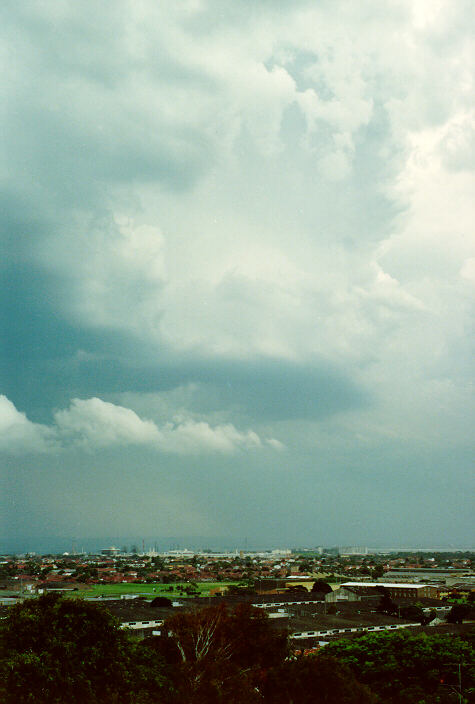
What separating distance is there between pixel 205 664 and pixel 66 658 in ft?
24.3

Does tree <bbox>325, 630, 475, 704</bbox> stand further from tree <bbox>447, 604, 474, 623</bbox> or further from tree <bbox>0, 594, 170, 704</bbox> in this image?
tree <bbox>447, 604, 474, 623</bbox>

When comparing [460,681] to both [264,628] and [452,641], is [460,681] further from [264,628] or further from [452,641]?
[264,628]

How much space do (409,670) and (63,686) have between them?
18.5 meters

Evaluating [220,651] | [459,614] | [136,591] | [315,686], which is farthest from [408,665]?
[136,591]

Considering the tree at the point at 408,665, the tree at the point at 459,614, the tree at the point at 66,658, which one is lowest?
the tree at the point at 459,614

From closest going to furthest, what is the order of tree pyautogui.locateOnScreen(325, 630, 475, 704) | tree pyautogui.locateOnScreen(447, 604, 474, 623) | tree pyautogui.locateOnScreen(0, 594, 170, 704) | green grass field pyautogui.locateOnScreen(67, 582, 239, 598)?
tree pyautogui.locateOnScreen(0, 594, 170, 704)
tree pyautogui.locateOnScreen(325, 630, 475, 704)
tree pyautogui.locateOnScreen(447, 604, 474, 623)
green grass field pyautogui.locateOnScreen(67, 582, 239, 598)

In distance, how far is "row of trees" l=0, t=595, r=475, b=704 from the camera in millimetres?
17750

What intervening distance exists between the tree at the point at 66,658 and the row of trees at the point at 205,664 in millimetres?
28

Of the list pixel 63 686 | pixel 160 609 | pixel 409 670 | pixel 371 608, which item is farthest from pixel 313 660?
pixel 371 608

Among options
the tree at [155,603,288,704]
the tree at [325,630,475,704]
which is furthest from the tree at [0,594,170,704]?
the tree at [325,630,475,704]

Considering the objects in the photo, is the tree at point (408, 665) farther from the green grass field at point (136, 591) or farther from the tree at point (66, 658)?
the green grass field at point (136, 591)

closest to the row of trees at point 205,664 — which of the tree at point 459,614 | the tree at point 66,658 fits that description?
the tree at point 66,658

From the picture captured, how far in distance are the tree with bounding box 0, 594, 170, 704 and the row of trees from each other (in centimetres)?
3

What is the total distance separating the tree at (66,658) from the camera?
17.1m
